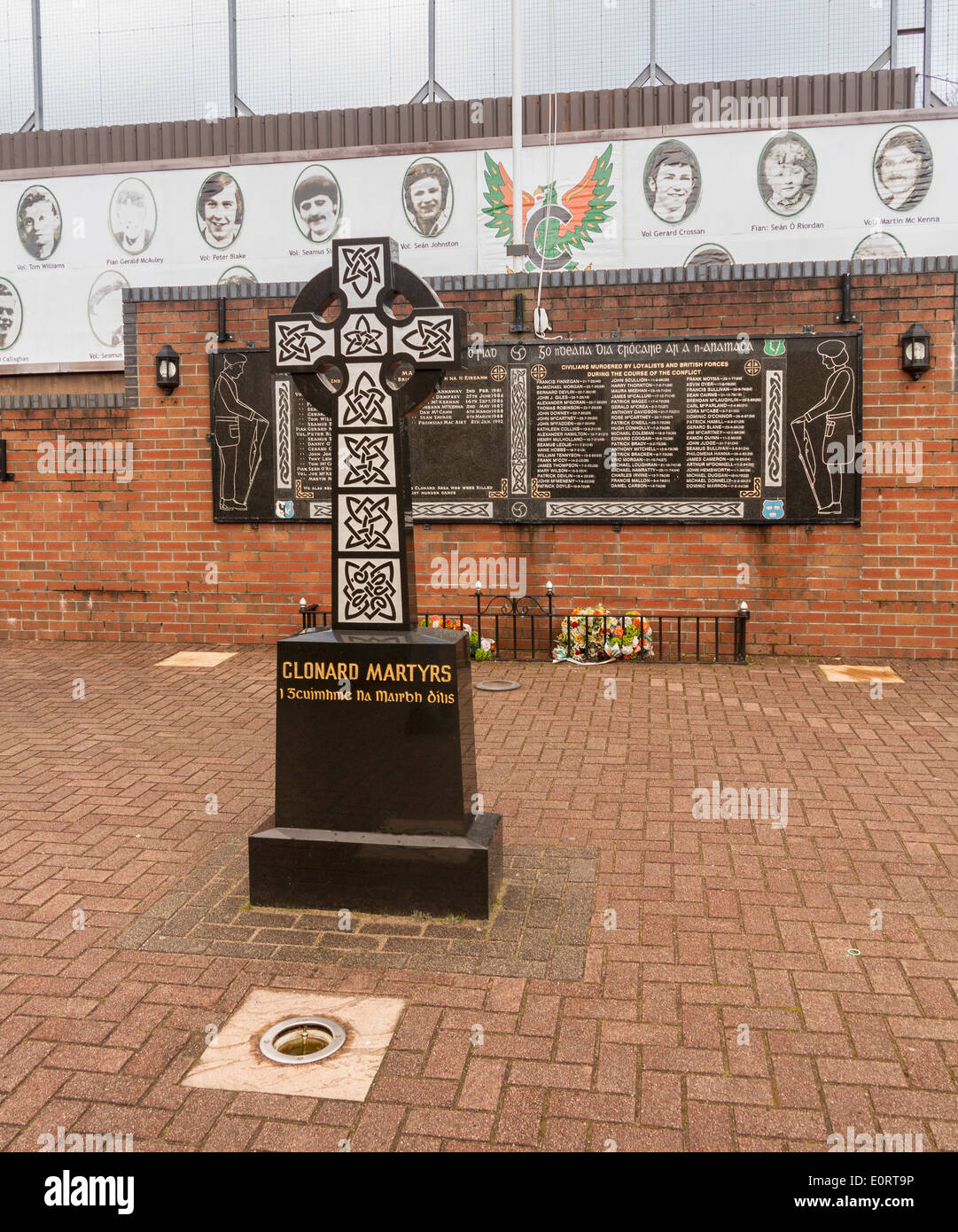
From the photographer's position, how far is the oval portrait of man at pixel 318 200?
1451cm

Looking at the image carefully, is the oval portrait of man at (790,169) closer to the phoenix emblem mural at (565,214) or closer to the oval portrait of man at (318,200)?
the phoenix emblem mural at (565,214)

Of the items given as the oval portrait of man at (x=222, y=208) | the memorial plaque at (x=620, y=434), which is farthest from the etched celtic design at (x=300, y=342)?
the oval portrait of man at (x=222, y=208)

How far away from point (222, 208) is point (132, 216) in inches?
56.6

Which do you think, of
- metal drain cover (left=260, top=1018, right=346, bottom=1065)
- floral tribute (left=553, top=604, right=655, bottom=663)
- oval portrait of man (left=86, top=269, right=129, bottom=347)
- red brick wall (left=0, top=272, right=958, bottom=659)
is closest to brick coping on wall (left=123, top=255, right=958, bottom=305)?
red brick wall (left=0, top=272, right=958, bottom=659)

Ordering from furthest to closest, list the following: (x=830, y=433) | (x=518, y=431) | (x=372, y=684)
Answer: (x=518, y=431) < (x=830, y=433) < (x=372, y=684)

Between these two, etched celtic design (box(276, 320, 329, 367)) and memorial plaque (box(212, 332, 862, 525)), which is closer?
etched celtic design (box(276, 320, 329, 367))

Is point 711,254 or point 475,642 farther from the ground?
point 711,254

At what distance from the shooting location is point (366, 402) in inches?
181

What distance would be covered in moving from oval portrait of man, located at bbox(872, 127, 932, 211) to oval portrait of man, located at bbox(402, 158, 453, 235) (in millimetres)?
5721

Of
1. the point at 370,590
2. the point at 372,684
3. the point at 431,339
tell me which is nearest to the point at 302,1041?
the point at 372,684

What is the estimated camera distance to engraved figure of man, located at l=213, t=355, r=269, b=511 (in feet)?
34.5

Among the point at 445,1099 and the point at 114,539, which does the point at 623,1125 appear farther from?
the point at 114,539

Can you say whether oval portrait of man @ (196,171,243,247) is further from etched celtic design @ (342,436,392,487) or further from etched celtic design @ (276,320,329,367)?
etched celtic design @ (342,436,392,487)

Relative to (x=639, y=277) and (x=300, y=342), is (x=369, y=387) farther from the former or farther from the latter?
(x=639, y=277)
